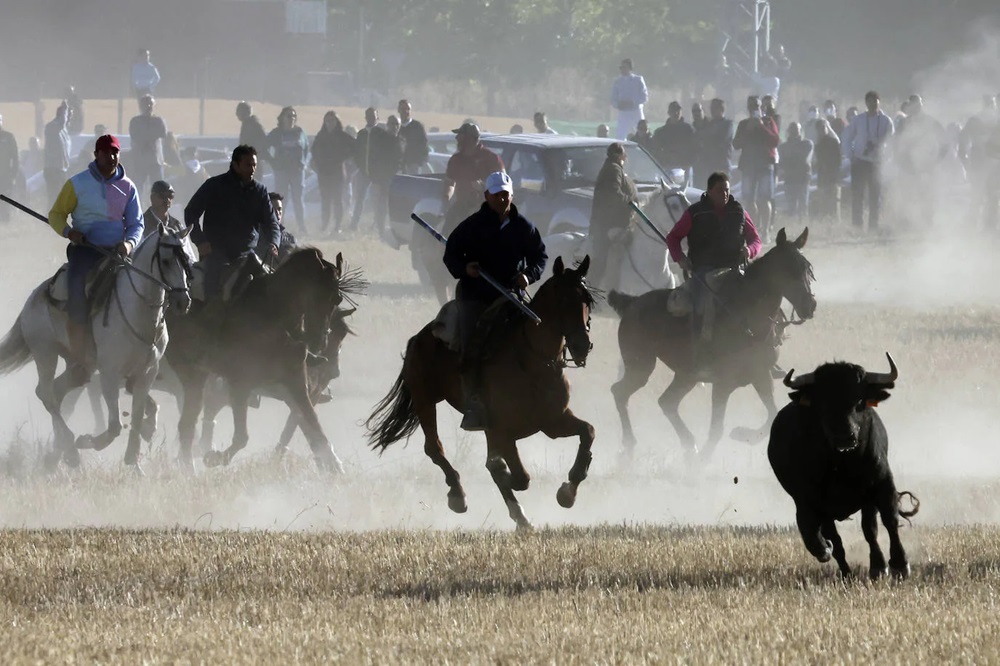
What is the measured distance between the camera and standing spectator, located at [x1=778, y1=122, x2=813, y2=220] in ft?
121

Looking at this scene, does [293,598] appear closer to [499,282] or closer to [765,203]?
[499,282]

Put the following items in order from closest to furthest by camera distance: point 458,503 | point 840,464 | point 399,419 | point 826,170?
point 840,464 → point 458,503 → point 399,419 → point 826,170

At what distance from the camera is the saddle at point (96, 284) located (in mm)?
16000

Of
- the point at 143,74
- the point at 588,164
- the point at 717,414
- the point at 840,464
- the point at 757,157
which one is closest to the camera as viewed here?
the point at 840,464

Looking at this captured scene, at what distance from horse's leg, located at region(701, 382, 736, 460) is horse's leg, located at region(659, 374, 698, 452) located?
0.77 feet

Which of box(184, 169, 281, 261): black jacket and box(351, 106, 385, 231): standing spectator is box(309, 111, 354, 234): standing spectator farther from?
box(184, 169, 281, 261): black jacket

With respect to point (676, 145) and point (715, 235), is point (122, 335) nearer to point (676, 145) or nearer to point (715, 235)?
point (715, 235)

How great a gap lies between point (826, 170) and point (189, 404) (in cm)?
2274

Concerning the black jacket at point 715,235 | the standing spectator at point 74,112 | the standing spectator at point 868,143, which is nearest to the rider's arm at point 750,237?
the black jacket at point 715,235

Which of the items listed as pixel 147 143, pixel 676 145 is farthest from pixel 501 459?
pixel 147 143

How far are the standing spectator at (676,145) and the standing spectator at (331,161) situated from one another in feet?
18.7

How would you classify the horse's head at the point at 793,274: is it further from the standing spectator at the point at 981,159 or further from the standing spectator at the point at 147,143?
the standing spectator at the point at 147,143

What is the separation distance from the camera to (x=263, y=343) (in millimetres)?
16469

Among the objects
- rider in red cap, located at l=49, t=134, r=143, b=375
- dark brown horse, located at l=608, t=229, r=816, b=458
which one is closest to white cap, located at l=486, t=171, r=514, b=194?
rider in red cap, located at l=49, t=134, r=143, b=375
